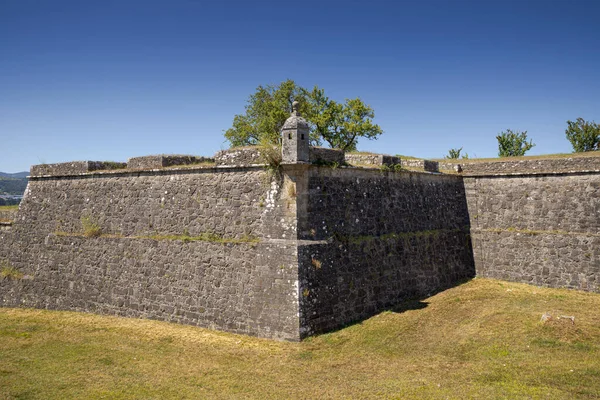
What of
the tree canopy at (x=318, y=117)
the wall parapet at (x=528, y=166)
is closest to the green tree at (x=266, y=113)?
the tree canopy at (x=318, y=117)

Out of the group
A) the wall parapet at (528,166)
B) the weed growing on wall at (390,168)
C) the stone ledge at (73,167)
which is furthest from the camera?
the stone ledge at (73,167)

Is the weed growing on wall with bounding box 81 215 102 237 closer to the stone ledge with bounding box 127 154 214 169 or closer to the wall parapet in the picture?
the stone ledge with bounding box 127 154 214 169

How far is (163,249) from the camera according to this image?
15742 millimetres

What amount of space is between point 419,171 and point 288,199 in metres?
7.71

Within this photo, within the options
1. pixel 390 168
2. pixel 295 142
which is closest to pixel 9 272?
pixel 295 142

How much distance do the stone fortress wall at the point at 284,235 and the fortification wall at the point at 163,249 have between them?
50mm

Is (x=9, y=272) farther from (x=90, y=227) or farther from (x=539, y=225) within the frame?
(x=539, y=225)

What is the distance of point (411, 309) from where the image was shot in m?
15.6

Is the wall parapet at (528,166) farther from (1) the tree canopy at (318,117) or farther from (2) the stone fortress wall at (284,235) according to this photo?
Answer: (1) the tree canopy at (318,117)

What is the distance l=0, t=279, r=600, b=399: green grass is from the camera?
9.63 m

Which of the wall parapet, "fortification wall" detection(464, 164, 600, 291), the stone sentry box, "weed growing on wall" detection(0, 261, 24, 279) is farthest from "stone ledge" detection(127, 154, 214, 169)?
"fortification wall" detection(464, 164, 600, 291)

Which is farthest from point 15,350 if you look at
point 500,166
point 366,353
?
Result: point 500,166

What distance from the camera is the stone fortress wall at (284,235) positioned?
1325cm

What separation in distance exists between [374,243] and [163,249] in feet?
24.3
